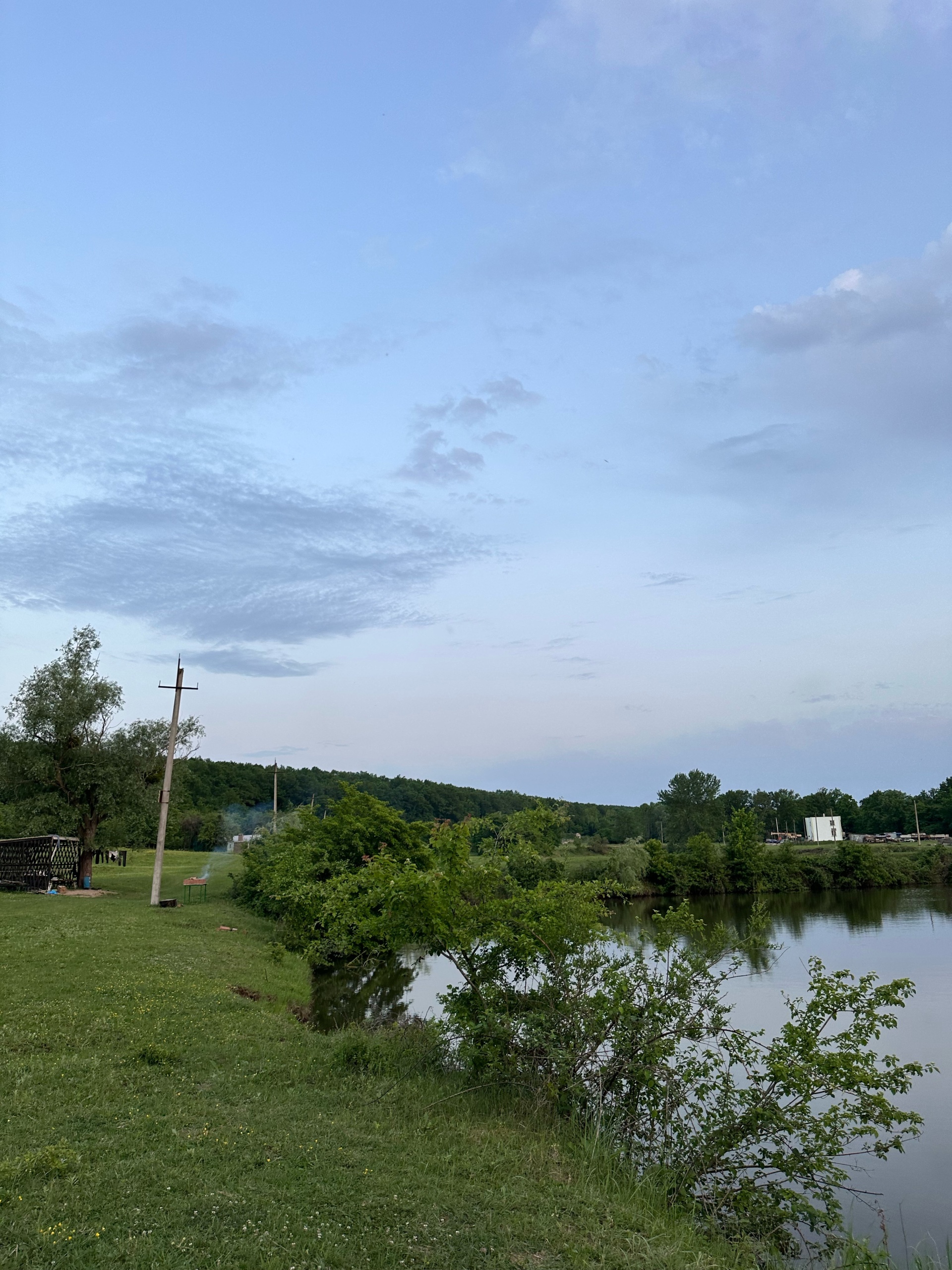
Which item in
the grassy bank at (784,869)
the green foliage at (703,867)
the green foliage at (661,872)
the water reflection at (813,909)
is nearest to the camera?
the water reflection at (813,909)

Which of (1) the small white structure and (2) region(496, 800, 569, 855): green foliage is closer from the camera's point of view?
(2) region(496, 800, 569, 855): green foliage

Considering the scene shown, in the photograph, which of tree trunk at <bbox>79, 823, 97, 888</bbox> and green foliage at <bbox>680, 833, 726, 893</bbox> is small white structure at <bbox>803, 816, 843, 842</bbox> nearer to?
green foliage at <bbox>680, 833, 726, 893</bbox>

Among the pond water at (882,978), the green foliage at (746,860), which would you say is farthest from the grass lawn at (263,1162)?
the green foliage at (746,860)

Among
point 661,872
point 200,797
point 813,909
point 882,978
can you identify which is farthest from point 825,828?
point 882,978

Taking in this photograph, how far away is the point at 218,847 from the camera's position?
7175cm

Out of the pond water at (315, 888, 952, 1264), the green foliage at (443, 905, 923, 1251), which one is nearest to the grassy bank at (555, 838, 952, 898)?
the pond water at (315, 888, 952, 1264)

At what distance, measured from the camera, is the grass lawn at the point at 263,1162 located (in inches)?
235

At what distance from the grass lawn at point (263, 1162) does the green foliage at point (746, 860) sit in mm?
56662

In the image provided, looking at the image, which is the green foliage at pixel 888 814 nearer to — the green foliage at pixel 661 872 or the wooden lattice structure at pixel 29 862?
the green foliage at pixel 661 872

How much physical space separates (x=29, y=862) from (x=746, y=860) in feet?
166

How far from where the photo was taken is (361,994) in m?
21.9

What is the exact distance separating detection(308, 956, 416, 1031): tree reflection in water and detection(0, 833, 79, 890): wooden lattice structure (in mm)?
12422

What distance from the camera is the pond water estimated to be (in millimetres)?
10539

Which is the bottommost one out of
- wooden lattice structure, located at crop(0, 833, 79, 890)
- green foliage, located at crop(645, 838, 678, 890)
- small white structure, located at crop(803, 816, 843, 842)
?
green foliage, located at crop(645, 838, 678, 890)
